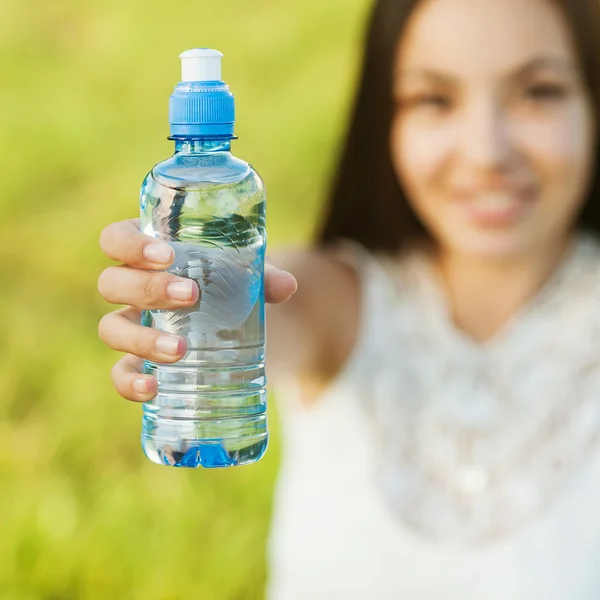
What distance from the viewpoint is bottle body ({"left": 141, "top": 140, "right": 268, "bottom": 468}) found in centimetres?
165

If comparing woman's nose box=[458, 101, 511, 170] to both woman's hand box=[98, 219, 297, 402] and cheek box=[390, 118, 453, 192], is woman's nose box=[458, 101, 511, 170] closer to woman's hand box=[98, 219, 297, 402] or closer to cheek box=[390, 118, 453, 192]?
cheek box=[390, 118, 453, 192]

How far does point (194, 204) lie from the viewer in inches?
68.0

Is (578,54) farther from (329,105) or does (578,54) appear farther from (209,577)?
(329,105)

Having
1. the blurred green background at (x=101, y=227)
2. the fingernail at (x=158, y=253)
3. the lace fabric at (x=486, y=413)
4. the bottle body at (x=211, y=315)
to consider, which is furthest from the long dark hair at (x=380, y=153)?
the fingernail at (x=158, y=253)

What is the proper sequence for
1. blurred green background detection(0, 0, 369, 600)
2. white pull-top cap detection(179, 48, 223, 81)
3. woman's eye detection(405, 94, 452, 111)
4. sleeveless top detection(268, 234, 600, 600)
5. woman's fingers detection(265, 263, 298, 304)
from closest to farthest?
white pull-top cap detection(179, 48, 223, 81) < woman's fingers detection(265, 263, 298, 304) < woman's eye detection(405, 94, 452, 111) < sleeveless top detection(268, 234, 600, 600) < blurred green background detection(0, 0, 369, 600)

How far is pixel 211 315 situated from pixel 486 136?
1.06 m

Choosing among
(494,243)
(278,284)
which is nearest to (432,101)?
(494,243)

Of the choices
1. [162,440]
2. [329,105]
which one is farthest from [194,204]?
[329,105]

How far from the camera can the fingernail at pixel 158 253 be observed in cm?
157

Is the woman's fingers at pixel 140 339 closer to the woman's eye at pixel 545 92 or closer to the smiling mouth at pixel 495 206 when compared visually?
the smiling mouth at pixel 495 206

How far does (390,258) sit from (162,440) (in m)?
1.33

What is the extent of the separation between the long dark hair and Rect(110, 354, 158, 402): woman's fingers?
1252 millimetres

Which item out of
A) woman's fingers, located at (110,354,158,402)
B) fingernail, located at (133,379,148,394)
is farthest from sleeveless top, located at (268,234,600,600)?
fingernail, located at (133,379,148,394)

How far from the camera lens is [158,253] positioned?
1.57 m
